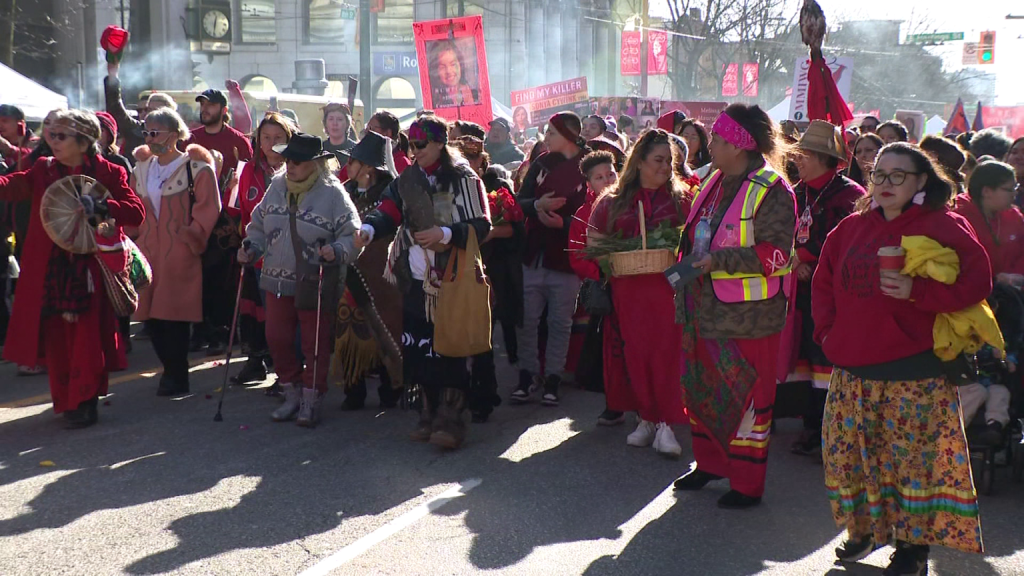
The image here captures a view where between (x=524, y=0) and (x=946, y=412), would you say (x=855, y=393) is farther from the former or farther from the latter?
(x=524, y=0)

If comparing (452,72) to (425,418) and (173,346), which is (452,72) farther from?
(425,418)

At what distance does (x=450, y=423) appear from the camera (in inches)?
257

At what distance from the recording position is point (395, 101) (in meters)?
51.8

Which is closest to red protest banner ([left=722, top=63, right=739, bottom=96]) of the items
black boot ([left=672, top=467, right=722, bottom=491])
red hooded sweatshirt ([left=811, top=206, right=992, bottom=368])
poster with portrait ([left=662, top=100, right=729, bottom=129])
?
poster with portrait ([left=662, top=100, right=729, bottom=129])

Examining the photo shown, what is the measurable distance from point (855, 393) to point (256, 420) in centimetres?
414

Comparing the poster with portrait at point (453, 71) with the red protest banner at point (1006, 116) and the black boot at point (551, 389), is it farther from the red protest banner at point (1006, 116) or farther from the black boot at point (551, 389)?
the red protest banner at point (1006, 116)

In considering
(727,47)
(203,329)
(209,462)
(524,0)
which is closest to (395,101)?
(524,0)

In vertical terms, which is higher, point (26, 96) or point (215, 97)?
point (26, 96)

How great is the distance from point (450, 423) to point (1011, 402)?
329 cm

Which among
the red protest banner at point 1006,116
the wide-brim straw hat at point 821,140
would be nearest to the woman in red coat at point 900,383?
the wide-brim straw hat at point 821,140

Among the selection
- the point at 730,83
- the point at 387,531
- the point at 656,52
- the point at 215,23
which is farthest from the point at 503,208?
the point at 730,83

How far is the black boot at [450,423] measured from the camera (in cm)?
645

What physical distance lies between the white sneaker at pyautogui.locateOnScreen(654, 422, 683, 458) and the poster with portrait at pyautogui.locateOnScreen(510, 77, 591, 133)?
1689 cm

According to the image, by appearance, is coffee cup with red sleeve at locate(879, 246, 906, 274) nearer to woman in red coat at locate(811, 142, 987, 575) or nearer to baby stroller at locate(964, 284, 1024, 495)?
woman in red coat at locate(811, 142, 987, 575)
